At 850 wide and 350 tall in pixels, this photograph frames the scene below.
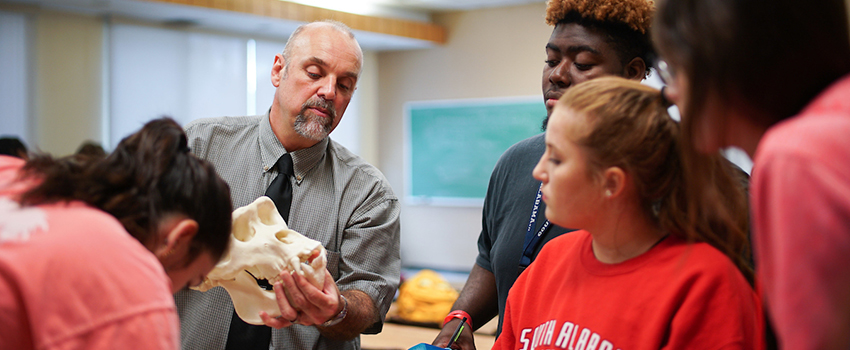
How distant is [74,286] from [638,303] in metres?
0.88

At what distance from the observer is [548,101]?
164cm

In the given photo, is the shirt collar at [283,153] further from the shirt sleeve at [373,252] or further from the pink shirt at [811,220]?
the pink shirt at [811,220]

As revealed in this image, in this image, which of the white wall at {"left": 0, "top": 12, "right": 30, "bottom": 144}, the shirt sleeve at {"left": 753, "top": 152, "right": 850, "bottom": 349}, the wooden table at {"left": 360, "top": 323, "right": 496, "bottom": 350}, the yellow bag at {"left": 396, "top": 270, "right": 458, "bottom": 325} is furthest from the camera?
the yellow bag at {"left": 396, "top": 270, "right": 458, "bottom": 325}

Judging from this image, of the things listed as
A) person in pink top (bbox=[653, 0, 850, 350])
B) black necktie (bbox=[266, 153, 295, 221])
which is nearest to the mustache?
black necktie (bbox=[266, 153, 295, 221])

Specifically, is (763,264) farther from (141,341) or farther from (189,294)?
(189,294)

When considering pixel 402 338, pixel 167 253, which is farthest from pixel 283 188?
pixel 402 338

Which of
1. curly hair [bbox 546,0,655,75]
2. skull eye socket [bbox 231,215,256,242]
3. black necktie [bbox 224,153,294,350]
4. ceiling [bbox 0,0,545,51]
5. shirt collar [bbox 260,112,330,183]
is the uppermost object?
ceiling [bbox 0,0,545,51]

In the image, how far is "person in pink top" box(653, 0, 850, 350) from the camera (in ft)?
2.11

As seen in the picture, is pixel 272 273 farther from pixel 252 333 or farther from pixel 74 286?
pixel 74 286

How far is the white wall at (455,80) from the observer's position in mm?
6988

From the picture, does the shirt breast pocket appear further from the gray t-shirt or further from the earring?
the earring

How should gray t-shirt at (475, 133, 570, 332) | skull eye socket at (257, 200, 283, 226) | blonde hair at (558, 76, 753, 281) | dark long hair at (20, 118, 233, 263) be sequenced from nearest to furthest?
1. dark long hair at (20, 118, 233, 263)
2. blonde hair at (558, 76, 753, 281)
3. skull eye socket at (257, 200, 283, 226)
4. gray t-shirt at (475, 133, 570, 332)

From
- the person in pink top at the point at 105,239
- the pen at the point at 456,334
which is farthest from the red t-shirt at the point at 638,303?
the person in pink top at the point at 105,239

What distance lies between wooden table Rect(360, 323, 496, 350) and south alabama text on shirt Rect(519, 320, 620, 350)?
2.91m
